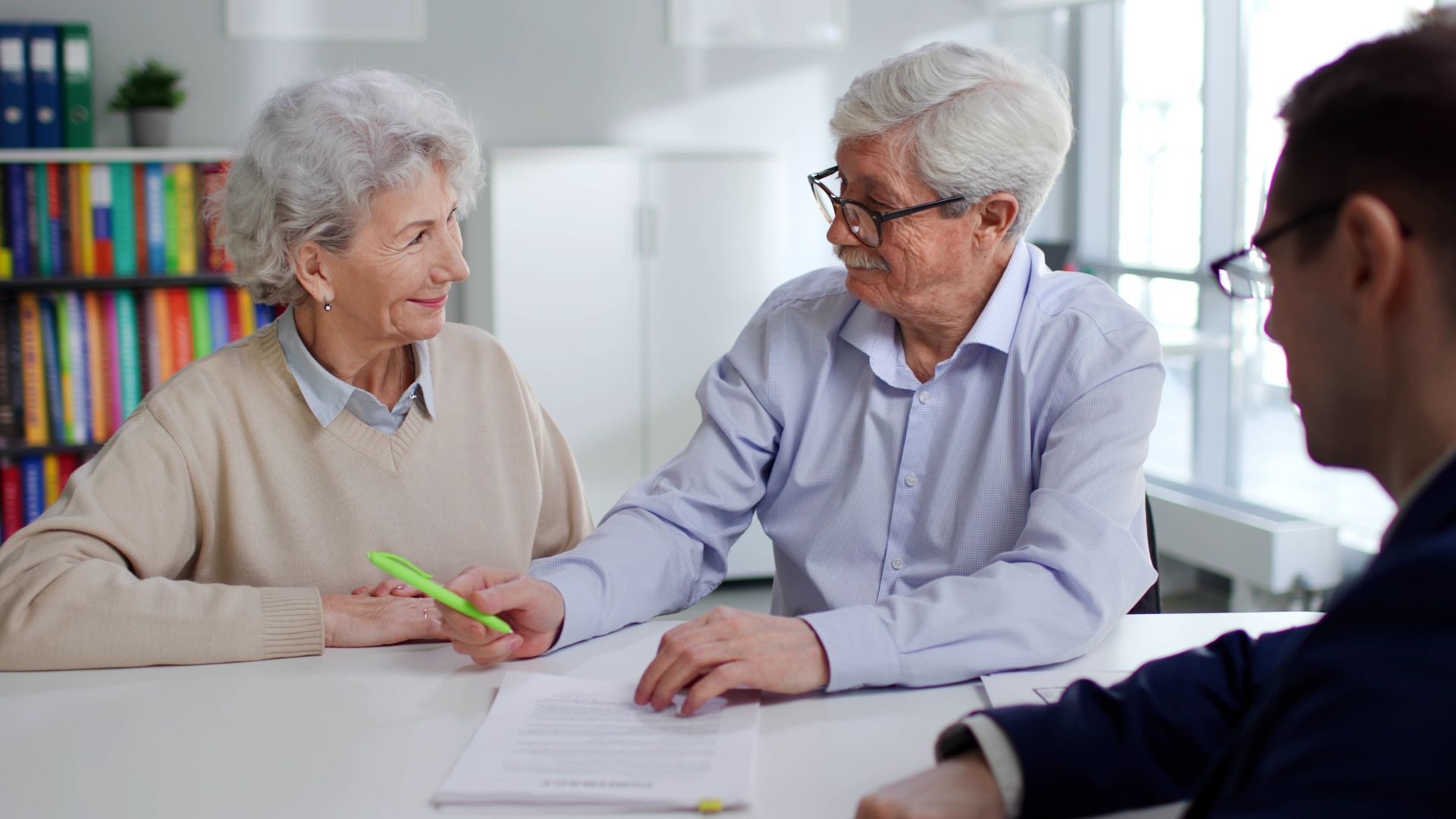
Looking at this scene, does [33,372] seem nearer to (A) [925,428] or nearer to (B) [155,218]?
(B) [155,218]

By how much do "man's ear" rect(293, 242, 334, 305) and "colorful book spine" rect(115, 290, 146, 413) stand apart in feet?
6.98

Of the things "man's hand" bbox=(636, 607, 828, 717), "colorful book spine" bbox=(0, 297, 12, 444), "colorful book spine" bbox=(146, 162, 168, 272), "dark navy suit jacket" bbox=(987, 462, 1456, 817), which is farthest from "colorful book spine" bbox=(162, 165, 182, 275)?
"dark navy suit jacket" bbox=(987, 462, 1456, 817)

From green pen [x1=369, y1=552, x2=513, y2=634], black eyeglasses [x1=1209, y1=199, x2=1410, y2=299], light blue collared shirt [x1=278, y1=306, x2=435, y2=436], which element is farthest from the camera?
light blue collared shirt [x1=278, y1=306, x2=435, y2=436]

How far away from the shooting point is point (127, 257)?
3574 mm

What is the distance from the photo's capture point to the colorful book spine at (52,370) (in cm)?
354

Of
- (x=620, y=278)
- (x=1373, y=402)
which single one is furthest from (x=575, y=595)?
(x=620, y=278)

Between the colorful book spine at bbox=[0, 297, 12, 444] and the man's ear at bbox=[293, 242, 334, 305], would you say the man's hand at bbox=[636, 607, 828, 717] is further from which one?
the colorful book spine at bbox=[0, 297, 12, 444]

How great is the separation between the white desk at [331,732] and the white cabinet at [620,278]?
2484 mm

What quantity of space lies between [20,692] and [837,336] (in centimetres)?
111

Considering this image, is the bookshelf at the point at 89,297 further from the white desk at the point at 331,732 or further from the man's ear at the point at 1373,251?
the man's ear at the point at 1373,251

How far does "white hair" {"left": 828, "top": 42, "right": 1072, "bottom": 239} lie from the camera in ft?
5.24

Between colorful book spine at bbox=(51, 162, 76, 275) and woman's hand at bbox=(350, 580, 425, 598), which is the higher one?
colorful book spine at bbox=(51, 162, 76, 275)

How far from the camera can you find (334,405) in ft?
5.67

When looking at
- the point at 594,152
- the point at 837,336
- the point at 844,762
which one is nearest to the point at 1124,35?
the point at 594,152
